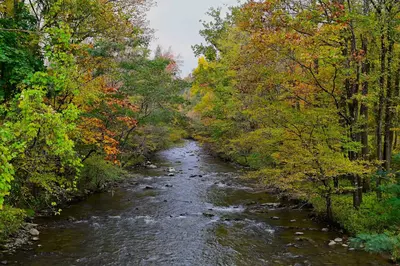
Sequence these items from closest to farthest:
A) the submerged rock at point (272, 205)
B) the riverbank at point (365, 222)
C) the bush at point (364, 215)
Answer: the riverbank at point (365, 222) < the bush at point (364, 215) < the submerged rock at point (272, 205)

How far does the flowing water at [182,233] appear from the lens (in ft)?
31.1

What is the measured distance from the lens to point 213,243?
35.8 feet

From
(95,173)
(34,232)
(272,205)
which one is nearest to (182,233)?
(34,232)

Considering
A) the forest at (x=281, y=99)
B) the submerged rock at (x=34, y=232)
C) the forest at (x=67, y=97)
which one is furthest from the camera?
the submerged rock at (x=34, y=232)

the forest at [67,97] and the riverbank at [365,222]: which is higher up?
the forest at [67,97]

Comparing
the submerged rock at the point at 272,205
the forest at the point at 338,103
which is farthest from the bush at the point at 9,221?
the submerged rock at the point at 272,205

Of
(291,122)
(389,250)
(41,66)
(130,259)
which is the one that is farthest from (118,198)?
(389,250)

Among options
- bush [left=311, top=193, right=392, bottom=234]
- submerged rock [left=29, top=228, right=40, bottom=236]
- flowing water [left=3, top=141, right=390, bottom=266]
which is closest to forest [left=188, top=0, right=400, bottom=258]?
bush [left=311, top=193, right=392, bottom=234]

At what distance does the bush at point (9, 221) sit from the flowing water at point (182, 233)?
0.92 meters

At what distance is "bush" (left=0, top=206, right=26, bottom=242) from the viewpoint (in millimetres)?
9234

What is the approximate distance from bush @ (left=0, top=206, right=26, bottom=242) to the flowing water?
92cm

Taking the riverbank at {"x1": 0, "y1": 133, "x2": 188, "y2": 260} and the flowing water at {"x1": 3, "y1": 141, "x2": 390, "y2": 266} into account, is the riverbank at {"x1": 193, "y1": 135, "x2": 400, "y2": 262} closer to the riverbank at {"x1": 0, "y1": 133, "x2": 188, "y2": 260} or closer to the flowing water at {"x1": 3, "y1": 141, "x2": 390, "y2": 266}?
the flowing water at {"x1": 3, "y1": 141, "x2": 390, "y2": 266}

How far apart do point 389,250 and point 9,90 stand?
1281 centimetres

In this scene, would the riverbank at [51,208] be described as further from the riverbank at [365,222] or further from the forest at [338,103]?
the riverbank at [365,222]
